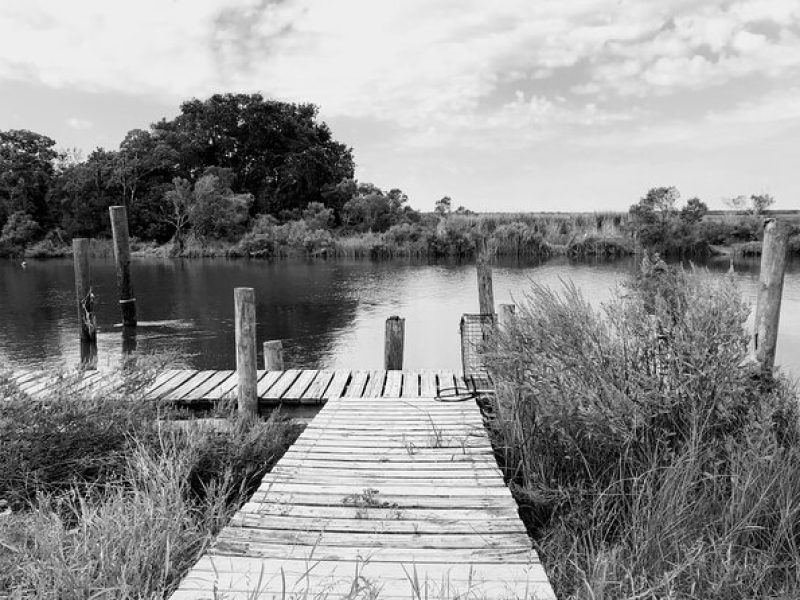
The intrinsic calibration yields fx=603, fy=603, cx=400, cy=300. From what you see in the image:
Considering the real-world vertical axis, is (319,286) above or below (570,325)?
below

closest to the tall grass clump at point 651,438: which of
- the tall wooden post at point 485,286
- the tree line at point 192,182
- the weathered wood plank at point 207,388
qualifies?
the weathered wood plank at point 207,388

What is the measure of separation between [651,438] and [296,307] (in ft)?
53.1

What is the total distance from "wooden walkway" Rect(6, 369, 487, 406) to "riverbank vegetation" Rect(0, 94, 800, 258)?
32615 millimetres

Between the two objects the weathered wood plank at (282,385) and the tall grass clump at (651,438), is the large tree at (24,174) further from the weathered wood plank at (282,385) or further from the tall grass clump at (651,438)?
the tall grass clump at (651,438)

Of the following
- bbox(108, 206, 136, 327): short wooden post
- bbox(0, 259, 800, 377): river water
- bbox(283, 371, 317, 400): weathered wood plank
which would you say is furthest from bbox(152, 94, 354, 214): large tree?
bbox(283, 371, 317, 400): weathered wood plank

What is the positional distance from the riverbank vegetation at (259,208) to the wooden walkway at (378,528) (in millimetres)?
35665

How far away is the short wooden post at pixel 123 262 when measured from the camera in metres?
15.8

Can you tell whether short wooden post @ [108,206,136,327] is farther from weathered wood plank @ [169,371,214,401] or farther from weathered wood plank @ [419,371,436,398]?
weathered wood plank @ [419,371,436,398]

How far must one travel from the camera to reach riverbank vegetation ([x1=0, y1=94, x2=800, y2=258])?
39500 mm

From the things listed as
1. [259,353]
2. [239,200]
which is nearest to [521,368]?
[259,353]

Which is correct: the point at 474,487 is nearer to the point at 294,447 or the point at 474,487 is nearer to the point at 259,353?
the point at 294,447

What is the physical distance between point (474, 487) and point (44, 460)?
332 centimetres

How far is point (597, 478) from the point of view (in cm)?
418

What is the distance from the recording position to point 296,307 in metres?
19.5
